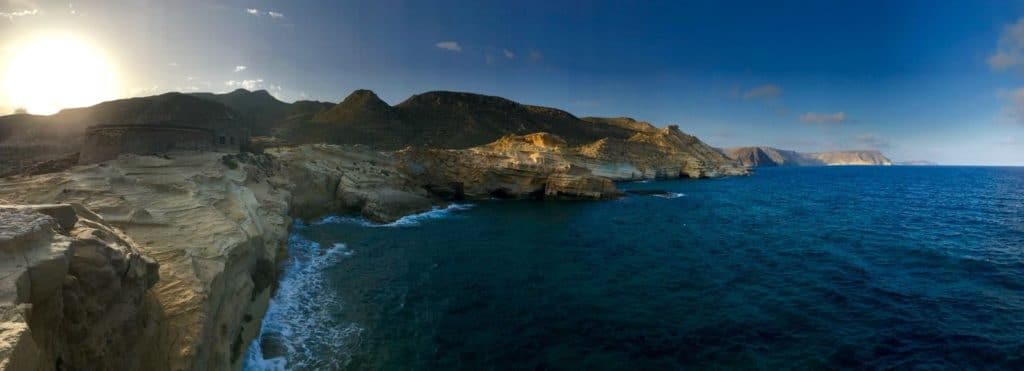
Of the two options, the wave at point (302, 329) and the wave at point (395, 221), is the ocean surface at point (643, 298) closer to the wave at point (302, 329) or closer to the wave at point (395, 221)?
the wave at point (302, 329)

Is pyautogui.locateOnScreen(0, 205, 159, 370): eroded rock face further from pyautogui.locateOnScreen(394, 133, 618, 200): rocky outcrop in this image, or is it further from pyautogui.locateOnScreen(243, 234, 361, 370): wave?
pyautogui.locateOnScreen(394, 133, 618, 200): rocky outcrop

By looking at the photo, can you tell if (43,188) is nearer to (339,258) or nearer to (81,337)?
(81,337)

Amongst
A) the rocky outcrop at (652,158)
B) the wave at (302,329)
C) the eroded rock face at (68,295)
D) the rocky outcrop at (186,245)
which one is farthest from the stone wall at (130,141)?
the rocky outcrop at (652,158)

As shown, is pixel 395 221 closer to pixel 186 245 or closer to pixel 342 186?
pixel 342 186

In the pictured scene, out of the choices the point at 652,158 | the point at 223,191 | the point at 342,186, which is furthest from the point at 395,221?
the point at 652,158

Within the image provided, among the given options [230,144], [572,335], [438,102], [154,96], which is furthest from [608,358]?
[438,102]

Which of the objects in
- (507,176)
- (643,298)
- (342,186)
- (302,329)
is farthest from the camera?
(507,176)
